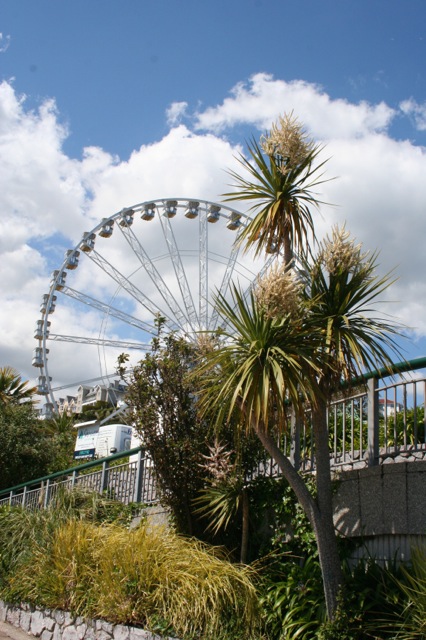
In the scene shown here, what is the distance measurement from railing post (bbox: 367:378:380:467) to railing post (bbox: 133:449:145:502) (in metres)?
5.00

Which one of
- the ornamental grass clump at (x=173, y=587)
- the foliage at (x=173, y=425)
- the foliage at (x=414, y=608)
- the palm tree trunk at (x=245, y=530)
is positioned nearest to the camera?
the foliage at (x=414, y=608)

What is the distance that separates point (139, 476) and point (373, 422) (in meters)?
5.34

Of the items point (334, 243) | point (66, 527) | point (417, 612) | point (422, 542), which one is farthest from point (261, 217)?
point (66, 527)

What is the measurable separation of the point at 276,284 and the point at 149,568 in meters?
3.45

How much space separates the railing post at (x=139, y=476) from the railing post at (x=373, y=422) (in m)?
5.00

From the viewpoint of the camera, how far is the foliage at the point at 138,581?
6527mm

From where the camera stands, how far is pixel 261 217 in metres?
7.30

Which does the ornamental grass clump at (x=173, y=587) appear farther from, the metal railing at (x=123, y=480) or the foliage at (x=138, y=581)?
the metal railing at (x=123, y=480)

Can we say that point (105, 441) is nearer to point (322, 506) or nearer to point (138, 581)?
point (138, 581)

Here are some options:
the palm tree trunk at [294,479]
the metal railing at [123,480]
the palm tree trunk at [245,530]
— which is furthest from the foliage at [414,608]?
the metal railing at [123,480]

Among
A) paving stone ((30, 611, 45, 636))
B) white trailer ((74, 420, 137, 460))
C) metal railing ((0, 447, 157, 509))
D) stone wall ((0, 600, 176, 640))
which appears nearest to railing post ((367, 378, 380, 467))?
stone wall ((0, 600, 176, 640))

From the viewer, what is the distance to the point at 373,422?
7.12 metres

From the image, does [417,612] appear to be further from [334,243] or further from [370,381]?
[334,243]

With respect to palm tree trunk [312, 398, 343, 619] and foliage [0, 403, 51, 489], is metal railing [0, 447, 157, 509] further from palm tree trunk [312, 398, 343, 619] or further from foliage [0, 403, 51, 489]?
foliage [0, 403, 51, 489]
